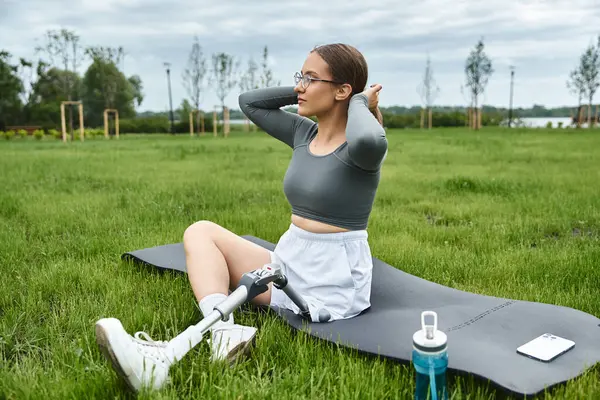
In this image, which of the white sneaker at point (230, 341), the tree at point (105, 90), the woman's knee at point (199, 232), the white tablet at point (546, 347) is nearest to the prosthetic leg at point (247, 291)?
the white sneaker at point (230, 341)

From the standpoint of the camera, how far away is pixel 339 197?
7.79 feet

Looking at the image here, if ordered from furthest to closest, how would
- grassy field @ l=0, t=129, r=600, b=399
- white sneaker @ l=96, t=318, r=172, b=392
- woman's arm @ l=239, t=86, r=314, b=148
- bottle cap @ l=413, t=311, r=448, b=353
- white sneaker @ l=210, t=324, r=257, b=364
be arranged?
woman's arm @ l=239, t=86, r=314, b=148
white sneaker @ l=210, t=324, r=257, b=364
grassy field @ l=0, t=129, r=600, b=399
white sneaker @ l=96, t=318, r=172, b=392
bottle cap @ l=413, t=311, r=448, b=353

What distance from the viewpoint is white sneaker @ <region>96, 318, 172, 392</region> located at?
1752 mm

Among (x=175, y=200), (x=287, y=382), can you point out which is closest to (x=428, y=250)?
(x=287, y=382)

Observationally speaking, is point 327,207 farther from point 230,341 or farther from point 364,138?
point 230,341

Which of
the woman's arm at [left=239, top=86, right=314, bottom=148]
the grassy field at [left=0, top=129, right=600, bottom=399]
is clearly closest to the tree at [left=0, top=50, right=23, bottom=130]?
the grassy field at [left=0, top=129, right=600, bottom=399]

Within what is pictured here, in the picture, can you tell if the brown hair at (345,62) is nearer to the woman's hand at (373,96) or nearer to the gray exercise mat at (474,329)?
the woman's hand at (373,96)

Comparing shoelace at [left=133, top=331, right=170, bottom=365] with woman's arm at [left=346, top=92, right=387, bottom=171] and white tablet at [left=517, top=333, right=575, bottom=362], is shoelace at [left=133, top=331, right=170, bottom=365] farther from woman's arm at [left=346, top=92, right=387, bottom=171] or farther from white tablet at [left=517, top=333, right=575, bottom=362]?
white tablet at [left=517, top=333, right=575, bottom=362]

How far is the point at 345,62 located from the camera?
2381 millimetres

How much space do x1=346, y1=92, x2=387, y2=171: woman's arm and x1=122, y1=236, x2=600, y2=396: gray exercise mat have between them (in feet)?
2.18

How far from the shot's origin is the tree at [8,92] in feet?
104

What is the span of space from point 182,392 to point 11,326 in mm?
1104

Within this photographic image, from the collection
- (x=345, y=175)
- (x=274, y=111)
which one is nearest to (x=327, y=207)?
(x=345, y=175)

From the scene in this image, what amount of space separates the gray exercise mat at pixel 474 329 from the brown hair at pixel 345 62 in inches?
39.0
